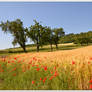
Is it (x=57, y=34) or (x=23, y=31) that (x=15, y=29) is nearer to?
(x=23, y=31)

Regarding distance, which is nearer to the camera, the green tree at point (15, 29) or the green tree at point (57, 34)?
the green tree at point (15, 29)

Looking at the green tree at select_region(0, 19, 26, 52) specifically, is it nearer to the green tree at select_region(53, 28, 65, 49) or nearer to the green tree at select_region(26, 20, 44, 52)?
the green tree at select_region(26, 20, 44, 52)

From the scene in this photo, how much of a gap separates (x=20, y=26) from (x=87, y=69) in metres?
27.9

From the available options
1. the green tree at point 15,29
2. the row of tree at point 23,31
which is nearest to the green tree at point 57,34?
the row of tree at point 23,31

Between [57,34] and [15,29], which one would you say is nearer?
[15,29]

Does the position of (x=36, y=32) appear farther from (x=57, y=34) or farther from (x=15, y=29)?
(x=57, y=34)

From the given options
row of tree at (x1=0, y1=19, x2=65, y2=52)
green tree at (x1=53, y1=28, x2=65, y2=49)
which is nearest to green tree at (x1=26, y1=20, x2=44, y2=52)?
row of tree at (x1=0, y1=19, x2=65, y2=52)

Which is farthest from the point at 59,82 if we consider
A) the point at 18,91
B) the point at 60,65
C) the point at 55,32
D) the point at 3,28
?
the point at 55,32

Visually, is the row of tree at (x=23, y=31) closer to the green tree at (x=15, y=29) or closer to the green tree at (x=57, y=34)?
the green tree at (x=15, y=29)

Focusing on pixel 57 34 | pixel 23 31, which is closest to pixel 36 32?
pixel 23 31

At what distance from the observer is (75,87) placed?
2137 mm


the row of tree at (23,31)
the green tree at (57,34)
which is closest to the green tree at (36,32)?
the row of tree at (23,31)

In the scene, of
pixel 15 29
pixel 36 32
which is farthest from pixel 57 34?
pixel 15 29

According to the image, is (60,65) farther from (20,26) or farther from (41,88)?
(20,26)
